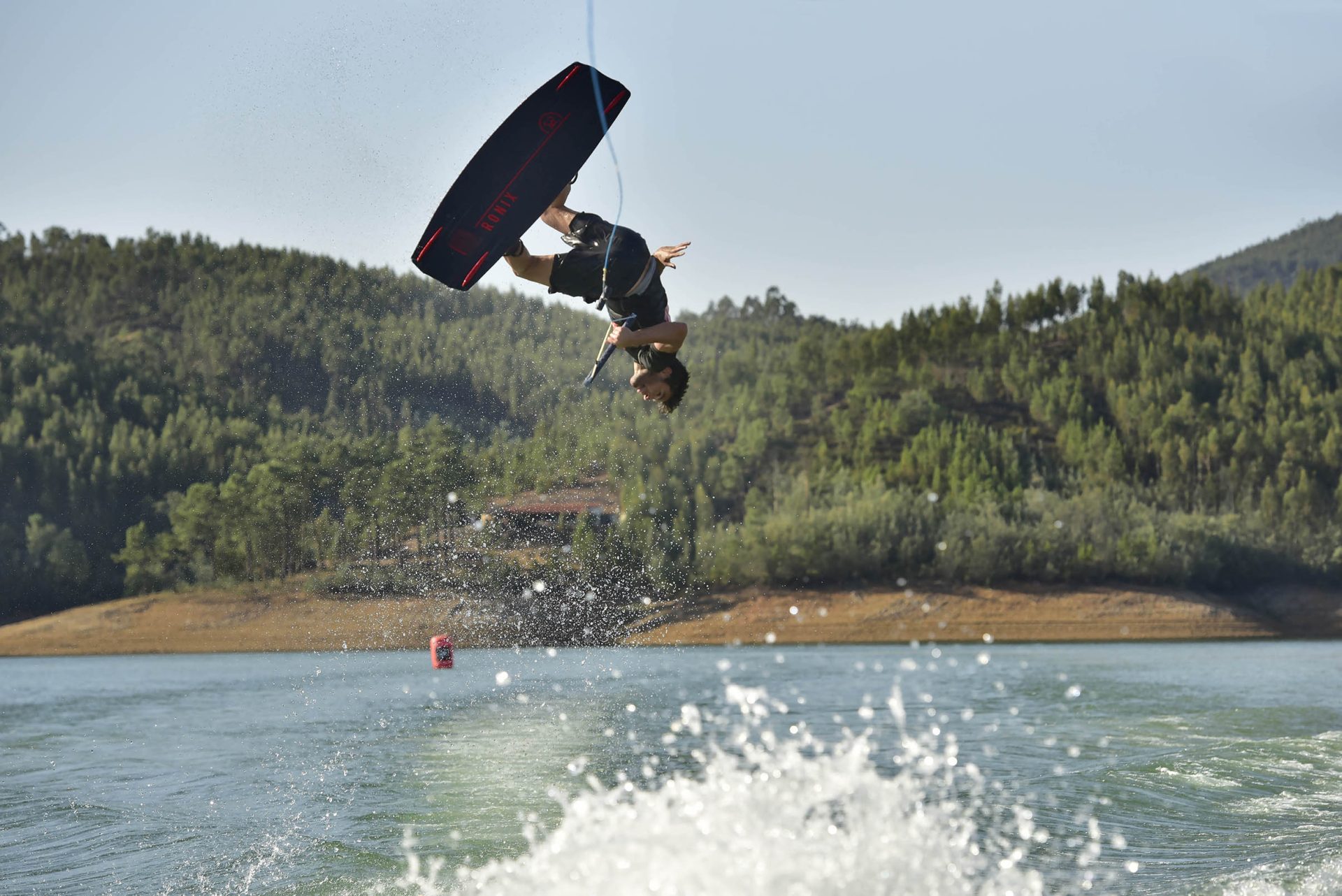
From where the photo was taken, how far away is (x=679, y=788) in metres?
5.50

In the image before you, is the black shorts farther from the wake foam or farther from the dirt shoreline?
the dirt shoreline

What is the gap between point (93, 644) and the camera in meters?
61.2

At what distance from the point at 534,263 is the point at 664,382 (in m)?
1.00

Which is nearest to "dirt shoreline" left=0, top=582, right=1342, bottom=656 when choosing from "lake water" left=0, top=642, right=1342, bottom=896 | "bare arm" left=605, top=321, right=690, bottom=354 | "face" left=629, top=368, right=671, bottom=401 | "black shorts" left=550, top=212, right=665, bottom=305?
"lake water" left=0, top=642, right=1342, bottom=896

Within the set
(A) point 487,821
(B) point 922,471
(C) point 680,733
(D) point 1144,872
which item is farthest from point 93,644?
(D) point 1144,872

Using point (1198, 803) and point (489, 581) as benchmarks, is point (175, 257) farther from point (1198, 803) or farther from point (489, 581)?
point (1198, 803)

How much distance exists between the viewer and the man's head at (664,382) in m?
6.84

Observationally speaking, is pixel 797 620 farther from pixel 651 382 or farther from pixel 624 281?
pixel 624 281

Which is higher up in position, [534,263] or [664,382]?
[534,263]

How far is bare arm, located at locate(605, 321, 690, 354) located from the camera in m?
6.48

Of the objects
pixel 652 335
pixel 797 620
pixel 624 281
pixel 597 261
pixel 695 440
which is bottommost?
pixel 797 620

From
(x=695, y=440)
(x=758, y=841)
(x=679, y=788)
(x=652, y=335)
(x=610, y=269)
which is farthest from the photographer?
(x=695, y=440)

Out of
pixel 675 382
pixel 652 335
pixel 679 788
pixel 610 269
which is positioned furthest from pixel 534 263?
pixel 679 788

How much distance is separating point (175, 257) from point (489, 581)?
71100 mm
